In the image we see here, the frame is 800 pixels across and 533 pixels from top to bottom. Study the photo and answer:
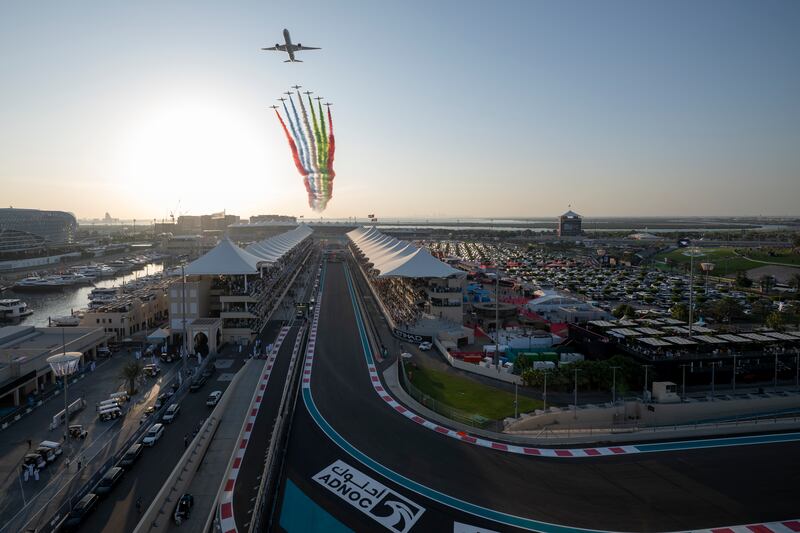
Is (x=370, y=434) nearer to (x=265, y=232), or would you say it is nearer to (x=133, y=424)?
(x=133, y=424)

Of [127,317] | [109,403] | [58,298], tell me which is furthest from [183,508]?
[58,298]

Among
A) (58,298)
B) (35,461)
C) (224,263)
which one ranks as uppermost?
(224,263)

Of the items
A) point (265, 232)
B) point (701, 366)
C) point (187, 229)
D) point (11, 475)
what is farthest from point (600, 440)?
point (187, 229)

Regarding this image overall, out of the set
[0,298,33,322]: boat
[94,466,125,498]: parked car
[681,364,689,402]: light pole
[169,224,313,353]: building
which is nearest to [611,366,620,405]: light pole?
[681,364,689,402]: light pole

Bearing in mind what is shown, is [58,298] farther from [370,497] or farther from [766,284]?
[766,284]

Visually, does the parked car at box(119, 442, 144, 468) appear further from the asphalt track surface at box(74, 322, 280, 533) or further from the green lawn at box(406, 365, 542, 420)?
the green lawn at box(406, 365, 542, 420)

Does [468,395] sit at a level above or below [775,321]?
below
